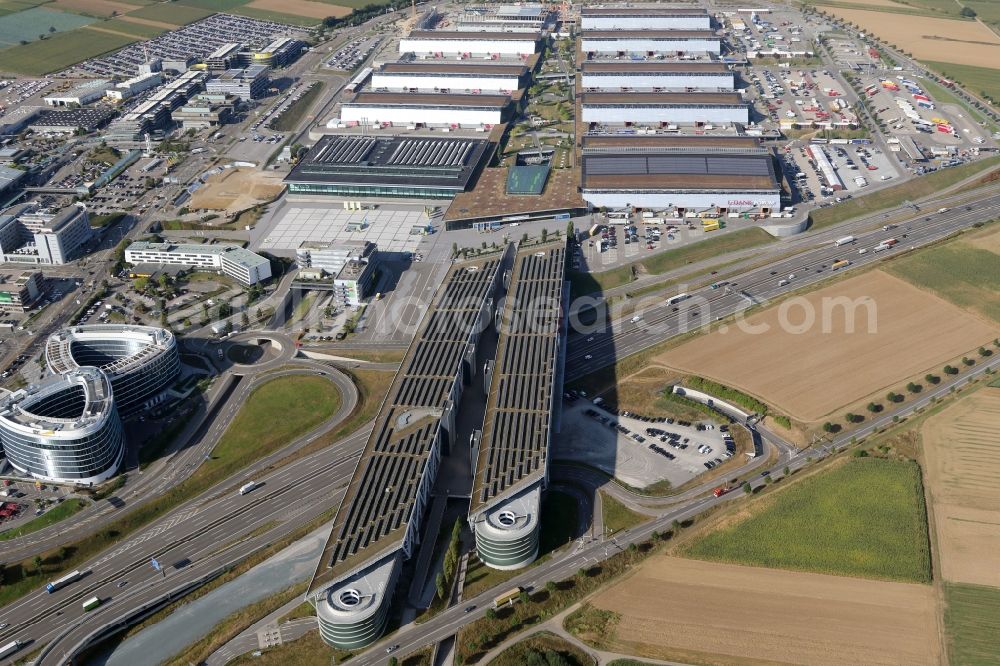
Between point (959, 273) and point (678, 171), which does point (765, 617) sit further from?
point (678, 171)

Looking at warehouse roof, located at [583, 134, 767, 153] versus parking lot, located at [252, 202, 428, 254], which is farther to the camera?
warehouse roof, located at [583, 134, 767, 153]

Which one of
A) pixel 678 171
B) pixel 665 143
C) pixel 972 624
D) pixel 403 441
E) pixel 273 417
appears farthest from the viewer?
pixel 665 143

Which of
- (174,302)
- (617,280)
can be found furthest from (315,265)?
(617,280)

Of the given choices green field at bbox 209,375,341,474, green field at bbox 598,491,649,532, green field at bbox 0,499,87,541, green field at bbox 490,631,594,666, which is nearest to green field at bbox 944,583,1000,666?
green field at bbox 598,491,649,532

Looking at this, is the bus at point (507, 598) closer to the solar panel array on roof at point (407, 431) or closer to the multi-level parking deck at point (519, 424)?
the multi-level parking deck at point (519, 424)

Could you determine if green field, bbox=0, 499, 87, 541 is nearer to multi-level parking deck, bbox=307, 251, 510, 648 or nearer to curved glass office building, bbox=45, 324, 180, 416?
curved glass office building, bbox=45, 324, 180, 416

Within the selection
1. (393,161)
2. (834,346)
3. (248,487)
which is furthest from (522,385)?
(393,161)

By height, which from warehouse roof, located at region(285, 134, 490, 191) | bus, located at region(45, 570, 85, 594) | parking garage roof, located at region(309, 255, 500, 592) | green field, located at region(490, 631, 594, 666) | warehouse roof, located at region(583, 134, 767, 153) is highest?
warehouse roof, located at region(583, 134, 767, 153)
